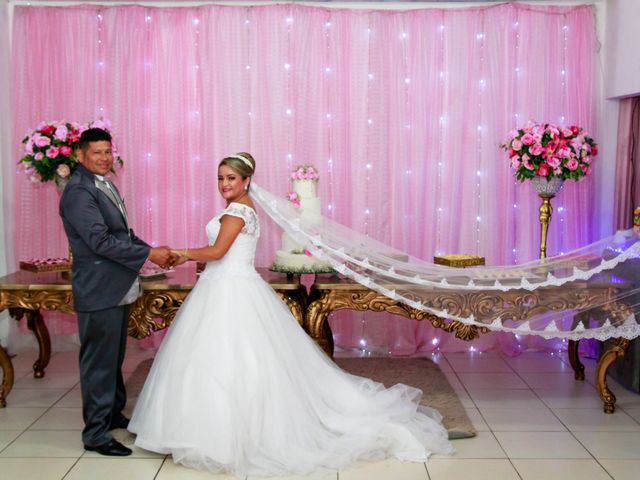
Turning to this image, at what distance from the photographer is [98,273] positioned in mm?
4184

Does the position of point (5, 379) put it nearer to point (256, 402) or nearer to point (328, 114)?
point (256, 402)

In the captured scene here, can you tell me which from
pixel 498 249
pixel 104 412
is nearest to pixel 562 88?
pixel 498 249

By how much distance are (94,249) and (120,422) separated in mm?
1177

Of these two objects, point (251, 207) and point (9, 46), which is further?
point (9, 46)

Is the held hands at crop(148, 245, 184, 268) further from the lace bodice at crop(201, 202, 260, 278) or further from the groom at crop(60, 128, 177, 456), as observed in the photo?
the lace bodice at crop(201, 202, 260, 278)

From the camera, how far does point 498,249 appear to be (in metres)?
6.41

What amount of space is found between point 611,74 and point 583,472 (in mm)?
3448

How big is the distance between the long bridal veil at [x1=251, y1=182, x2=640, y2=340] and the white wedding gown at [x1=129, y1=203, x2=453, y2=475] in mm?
453

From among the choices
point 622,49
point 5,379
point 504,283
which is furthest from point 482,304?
point 5,379

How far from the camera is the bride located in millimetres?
3957

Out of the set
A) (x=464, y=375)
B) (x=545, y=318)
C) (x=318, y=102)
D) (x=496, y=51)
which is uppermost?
(x=496, y=51)

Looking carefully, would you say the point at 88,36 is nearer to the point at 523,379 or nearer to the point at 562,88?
the point at 562,88

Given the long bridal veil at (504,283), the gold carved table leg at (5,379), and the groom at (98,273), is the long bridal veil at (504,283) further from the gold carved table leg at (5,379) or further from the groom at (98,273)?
the gold carved table leg at (5,379)

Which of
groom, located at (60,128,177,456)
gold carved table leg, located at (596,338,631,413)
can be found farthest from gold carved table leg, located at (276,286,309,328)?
gold carved table leg, located at (596,338,631,413)
